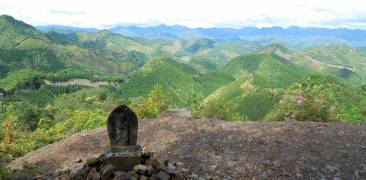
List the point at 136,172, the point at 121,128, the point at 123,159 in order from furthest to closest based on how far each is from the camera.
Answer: the point at 121,128 < the point at 123,159 < the point at 136,172

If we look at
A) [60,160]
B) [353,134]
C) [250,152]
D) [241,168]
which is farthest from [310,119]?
[60,160]

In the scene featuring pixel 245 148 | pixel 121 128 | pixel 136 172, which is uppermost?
pixel 121 128

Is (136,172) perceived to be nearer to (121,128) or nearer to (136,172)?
(136,172)

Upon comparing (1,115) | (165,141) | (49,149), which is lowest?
(1,115)

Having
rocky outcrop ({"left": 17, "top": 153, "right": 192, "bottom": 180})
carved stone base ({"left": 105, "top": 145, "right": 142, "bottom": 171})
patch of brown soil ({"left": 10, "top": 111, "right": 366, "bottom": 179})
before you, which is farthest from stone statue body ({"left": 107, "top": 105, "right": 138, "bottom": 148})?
patch of brown soil ({"left": 10, "top": 111, "right": 366, "bottom": 179})

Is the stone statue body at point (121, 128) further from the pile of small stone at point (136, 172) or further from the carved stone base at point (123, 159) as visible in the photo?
the pile of small stone at point (136, 172)

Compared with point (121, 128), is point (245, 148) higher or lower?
lower

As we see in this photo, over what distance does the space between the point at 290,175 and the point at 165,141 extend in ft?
25.1

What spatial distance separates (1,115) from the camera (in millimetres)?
150125

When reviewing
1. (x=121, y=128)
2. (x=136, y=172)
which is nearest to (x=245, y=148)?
(x=121, y=128)

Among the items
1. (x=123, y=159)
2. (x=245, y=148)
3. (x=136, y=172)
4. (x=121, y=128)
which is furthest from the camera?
(x=245, y=148)

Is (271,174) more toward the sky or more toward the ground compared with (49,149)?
more toward the sky

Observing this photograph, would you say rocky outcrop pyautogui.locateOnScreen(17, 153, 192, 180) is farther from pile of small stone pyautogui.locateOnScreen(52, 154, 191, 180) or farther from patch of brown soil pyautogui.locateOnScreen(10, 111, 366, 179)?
patch of brown soil pyautogui.locateOnScreen(10, 111, 366, 179)

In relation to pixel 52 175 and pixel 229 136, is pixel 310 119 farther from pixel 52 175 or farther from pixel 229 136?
pixel 52 175
